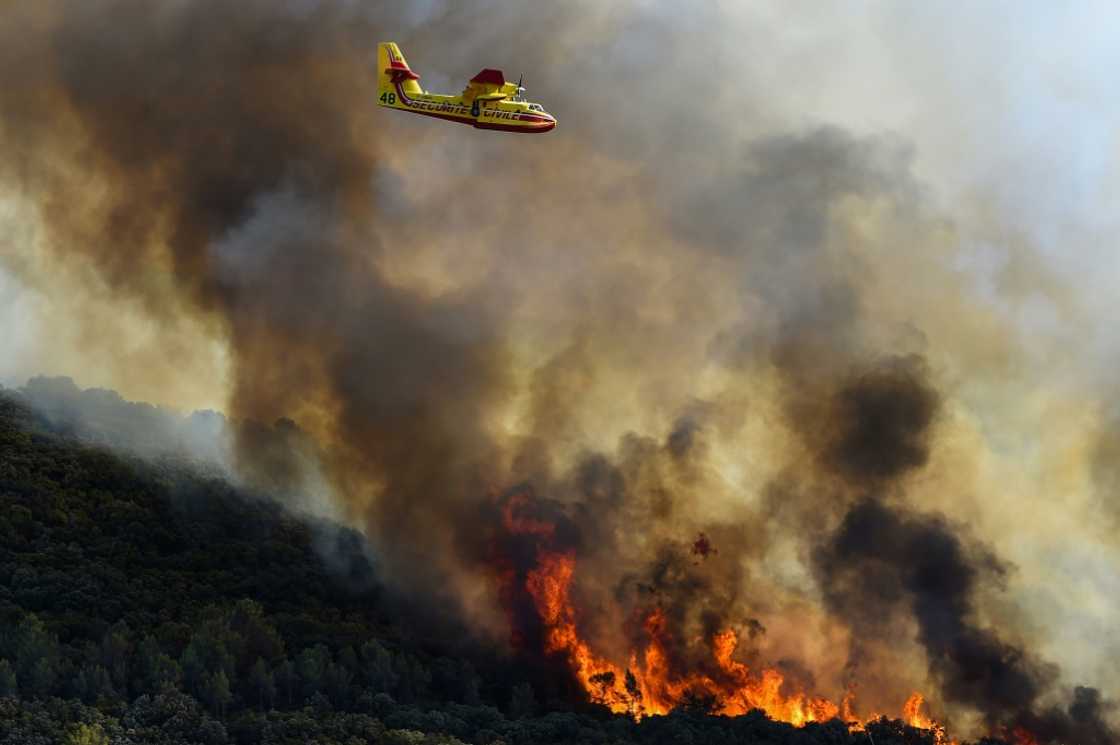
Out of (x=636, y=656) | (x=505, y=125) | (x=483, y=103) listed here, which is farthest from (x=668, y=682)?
(x=483, y=103)

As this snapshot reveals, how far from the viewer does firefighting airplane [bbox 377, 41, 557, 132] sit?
124 m

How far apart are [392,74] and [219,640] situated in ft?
138

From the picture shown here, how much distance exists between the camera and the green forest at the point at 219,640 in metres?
112

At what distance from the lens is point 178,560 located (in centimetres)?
14288

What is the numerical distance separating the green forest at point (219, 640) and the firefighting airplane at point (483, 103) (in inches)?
1493

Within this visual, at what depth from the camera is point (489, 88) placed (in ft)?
405

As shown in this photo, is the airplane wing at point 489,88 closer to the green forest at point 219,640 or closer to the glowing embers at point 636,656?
the glowing embers at point 636,656

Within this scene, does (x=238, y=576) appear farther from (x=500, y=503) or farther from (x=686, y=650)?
(x=686, y=650)

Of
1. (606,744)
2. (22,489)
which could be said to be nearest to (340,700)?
(606,744)

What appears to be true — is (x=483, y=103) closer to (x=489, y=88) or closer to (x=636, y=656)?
(x=489, y=88)

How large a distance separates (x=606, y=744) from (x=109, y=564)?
46.9m

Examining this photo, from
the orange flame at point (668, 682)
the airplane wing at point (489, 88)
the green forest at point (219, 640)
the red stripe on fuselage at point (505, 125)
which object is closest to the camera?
the green forest at point (219, 640)

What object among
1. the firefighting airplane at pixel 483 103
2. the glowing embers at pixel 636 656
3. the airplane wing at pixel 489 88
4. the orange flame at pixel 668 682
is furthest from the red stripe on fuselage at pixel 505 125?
the orange flame at pixel 668 682

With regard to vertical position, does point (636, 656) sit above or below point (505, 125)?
below
